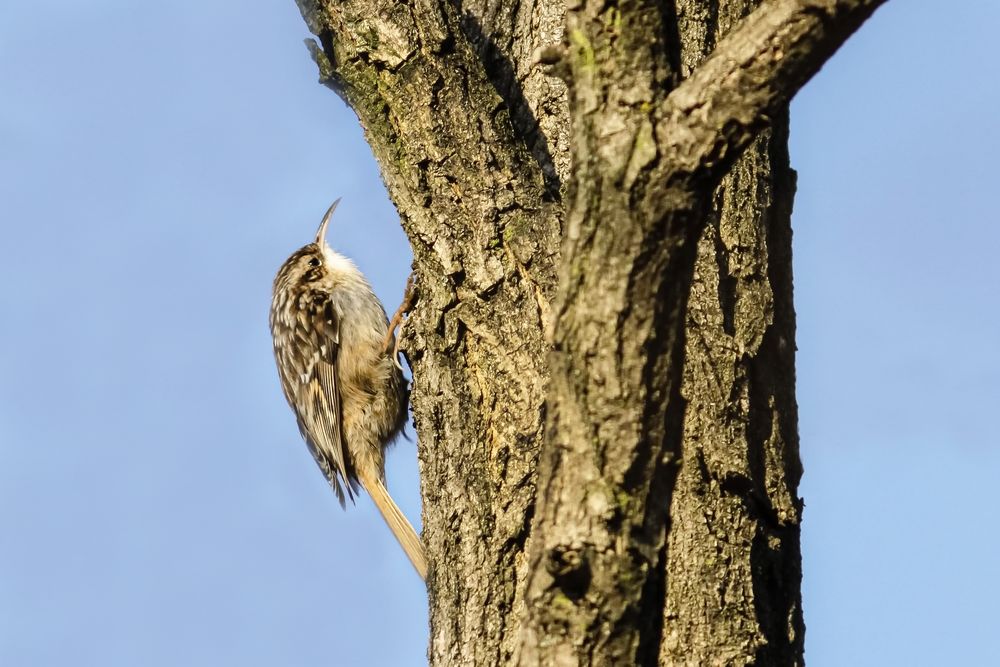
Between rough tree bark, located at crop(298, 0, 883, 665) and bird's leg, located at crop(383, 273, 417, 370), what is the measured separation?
2.83 ft

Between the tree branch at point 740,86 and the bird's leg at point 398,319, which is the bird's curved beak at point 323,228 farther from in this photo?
the tree branch at point 740,86

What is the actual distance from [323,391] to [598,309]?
135 inches

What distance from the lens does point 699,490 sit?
8.68 feet

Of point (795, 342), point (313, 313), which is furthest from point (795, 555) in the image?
point (313, 313)

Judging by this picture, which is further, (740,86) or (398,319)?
(398,319)

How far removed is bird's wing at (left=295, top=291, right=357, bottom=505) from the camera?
5098 mm

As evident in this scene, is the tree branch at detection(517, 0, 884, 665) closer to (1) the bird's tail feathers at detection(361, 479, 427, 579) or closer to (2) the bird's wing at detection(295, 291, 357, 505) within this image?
(1) the bird's tail feathers at detection(361, 479, 427, 579)

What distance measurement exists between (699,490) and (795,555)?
322 mm

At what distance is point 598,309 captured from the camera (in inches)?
76.5

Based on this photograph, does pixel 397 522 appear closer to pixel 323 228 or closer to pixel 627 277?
→ pixel 323 228

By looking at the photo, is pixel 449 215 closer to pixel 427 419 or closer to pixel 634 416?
pixel 427 419

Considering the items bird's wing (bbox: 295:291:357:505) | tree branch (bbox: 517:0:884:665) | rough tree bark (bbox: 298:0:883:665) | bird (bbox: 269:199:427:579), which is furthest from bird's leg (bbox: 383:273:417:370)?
tree branch (bbox: 517:0:884:665)

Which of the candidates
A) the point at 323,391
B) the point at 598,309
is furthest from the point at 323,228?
the point at 598,309

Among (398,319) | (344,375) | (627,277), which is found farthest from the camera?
(344,375)
